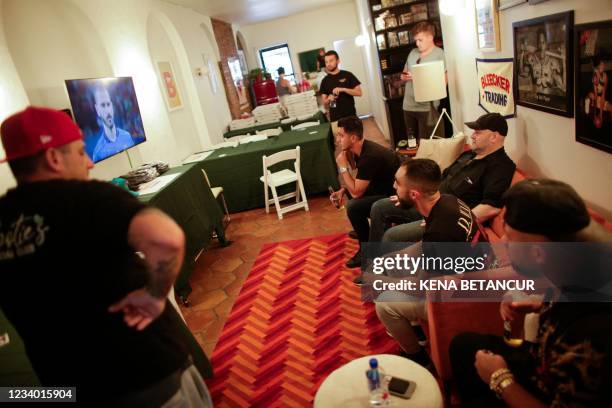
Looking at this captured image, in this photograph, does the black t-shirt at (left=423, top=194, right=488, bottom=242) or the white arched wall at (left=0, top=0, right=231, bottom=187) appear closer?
the black t-shirt at (left=423, top=194, right=488, bottom=242)

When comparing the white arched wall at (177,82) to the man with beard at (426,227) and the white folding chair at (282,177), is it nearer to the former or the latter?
the white folding chair at (282,177)

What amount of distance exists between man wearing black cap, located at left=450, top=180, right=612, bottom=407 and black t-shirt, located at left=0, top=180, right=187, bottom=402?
1.05 meters

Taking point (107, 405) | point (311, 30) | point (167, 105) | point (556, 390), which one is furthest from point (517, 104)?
point (311, 30)

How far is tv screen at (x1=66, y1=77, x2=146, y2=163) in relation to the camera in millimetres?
3007

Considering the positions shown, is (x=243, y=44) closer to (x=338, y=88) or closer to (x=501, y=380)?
(x=338, y=88)

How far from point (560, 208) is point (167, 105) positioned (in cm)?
466

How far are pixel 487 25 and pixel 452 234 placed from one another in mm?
1767

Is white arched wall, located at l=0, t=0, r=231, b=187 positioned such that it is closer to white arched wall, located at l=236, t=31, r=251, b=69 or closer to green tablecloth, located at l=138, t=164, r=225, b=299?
green tablecloth, located at l=138, t=164, r=225, b=299

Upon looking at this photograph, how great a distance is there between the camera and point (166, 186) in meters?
3.32

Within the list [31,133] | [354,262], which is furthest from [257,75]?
[31,133]

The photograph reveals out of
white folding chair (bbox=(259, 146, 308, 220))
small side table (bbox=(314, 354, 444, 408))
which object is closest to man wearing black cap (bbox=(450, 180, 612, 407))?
small side table (bbox=(314, 354, 444, 408))

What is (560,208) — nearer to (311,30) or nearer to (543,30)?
(543,30)

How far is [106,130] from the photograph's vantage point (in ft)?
10.8

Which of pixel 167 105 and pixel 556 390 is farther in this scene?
pixel 167 105
